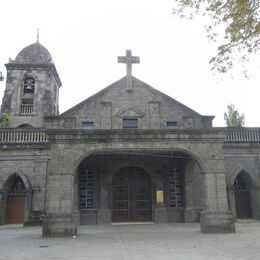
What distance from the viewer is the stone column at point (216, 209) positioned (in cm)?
1431

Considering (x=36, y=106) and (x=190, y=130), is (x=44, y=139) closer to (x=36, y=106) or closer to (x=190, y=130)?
(x=36, y=106)

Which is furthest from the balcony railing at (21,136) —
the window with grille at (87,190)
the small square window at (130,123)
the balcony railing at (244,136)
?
the balcony railing at (244,136)

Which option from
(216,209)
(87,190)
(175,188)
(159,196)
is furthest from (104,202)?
(216,209)

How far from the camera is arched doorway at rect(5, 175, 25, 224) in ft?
69.3

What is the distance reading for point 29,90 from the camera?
26797 mm

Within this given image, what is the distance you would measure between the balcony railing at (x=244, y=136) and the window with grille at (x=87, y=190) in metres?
9.86

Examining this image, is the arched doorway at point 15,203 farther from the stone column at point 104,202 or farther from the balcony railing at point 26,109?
the balcony railing at point 26,109

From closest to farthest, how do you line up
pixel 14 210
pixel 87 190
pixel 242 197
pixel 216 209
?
1. pixel 216 209
2. pixel 87 190
3. pixel 14 210
4. pixel 242 197

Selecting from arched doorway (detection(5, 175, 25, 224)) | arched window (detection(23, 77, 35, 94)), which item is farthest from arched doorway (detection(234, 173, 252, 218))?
arched window (detection(23, 77, 35, 94))

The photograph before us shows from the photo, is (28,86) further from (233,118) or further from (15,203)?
(233,118)

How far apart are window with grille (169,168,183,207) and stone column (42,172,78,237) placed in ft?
28.6

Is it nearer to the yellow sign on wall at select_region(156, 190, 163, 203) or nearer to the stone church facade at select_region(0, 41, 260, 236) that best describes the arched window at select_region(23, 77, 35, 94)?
the stone church facade at select_region(0, 41, 260, 236)

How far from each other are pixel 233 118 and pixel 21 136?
24.9 meters

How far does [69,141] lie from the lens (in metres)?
15.0
